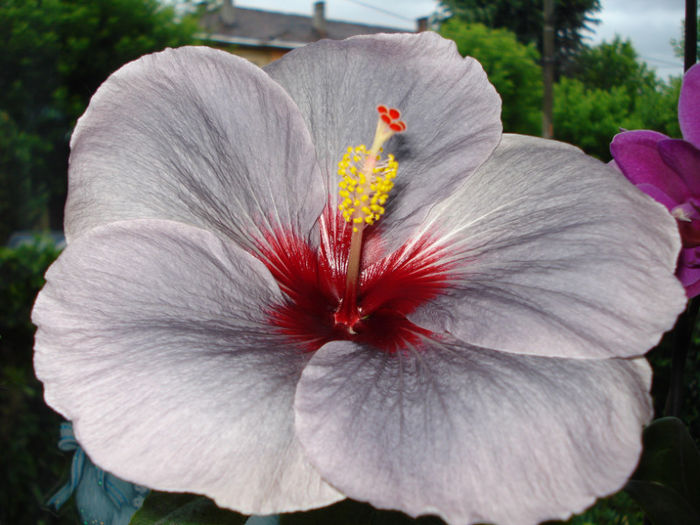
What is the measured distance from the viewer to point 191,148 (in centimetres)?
40

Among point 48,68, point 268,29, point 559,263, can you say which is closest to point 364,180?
point 559,263

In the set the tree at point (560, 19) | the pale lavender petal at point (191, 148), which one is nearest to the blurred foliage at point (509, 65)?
A: the tree at point (560, 19)

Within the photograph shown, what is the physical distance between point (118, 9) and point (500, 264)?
18.0ft

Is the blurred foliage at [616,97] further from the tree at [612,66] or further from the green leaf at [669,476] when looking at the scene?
the green leaf at [669,476]

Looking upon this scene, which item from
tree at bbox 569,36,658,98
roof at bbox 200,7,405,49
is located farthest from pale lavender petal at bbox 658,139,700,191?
roof at bbox 200,7,405,49

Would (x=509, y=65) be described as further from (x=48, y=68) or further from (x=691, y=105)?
(x=48, y=68)

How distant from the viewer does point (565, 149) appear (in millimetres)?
359

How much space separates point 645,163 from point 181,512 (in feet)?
1.16

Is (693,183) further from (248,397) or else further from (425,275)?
(248,397)

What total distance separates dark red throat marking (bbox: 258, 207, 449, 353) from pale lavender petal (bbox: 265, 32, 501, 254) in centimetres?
2

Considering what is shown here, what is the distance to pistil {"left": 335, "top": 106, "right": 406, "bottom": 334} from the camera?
1.38 ft

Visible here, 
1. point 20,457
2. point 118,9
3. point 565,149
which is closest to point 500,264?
point 565,149

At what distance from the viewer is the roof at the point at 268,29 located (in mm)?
10844

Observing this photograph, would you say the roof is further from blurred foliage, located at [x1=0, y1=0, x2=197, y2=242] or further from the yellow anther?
the yellow anther
